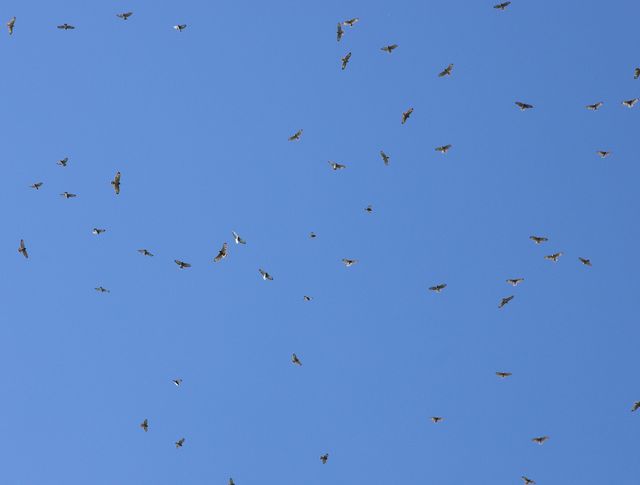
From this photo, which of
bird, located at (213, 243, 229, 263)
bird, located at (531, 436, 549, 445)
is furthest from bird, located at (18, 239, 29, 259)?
bird, located at (531, 436, 549, 445)

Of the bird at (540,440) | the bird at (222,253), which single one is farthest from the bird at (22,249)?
the bird at (540,440)

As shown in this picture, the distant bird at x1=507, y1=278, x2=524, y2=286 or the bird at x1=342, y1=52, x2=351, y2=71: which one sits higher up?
the bird at x1=342, y1=52, x2=351, y2=71

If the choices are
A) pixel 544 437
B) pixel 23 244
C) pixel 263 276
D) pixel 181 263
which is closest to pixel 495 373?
pixel 544 437

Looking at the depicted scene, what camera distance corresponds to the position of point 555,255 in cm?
7550

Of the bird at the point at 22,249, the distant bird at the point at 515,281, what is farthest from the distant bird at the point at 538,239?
the bird at the point at 22,249

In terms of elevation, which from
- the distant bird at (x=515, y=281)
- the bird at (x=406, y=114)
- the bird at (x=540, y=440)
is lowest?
the bird at (x=540, y=440)

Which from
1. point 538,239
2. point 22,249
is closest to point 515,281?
point 538,239

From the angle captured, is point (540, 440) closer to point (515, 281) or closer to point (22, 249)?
point (515, 281)

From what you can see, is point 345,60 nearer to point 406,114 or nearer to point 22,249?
point 406,114

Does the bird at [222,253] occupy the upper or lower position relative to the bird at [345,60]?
lower

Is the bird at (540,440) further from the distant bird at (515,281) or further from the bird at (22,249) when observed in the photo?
the bird at (22,249)

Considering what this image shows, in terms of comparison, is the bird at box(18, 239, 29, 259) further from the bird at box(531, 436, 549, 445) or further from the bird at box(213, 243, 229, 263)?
the bird at box(531, 436, 549, 445)

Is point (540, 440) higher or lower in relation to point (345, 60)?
lower

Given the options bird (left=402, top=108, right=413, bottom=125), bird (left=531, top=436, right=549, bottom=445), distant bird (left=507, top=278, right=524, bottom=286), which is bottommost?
bird (left=531, top=436, right=549, bottom=445)
